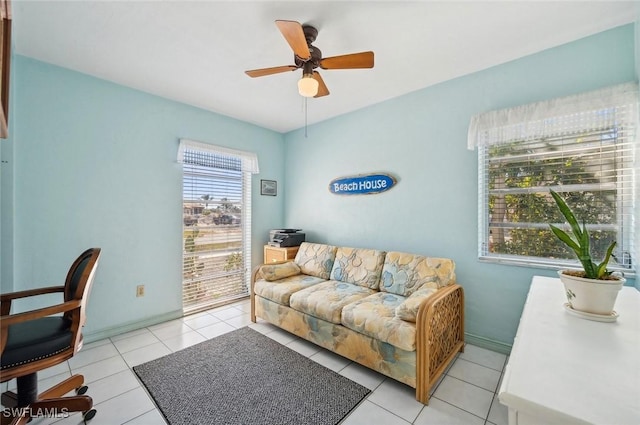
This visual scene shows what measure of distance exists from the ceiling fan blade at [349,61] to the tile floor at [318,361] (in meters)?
2.37

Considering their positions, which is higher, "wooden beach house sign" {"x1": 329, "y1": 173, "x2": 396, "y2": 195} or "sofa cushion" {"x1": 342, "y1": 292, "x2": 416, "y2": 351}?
"wooden beach house sign" {"x1": 329, "y1": 173, "x2": 396, "y2": 195}

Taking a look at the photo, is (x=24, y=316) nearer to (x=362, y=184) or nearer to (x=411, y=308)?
(x=411, y=308)

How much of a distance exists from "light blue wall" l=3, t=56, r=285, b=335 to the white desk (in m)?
3.32

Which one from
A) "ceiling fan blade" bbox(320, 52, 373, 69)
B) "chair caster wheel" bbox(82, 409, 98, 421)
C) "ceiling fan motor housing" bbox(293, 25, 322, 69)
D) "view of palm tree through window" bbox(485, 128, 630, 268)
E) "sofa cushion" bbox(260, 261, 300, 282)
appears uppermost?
"ceiling fan motor housing" bbox(293, 25, 322, 69)

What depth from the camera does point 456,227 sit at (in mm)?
2650

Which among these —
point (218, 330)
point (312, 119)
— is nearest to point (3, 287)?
point (218, 330)

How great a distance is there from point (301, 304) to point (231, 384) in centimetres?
83

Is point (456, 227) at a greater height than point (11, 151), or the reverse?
point (11, 151)

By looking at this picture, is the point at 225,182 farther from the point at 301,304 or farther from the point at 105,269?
the point at 301,304

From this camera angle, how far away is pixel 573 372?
732 millimetres

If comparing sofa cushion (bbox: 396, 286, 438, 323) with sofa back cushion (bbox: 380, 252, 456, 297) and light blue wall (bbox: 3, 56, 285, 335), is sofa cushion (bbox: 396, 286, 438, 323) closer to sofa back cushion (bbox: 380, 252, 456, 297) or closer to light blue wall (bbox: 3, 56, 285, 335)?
sofa back cushion (bbox: 380, 252, 456, 297)

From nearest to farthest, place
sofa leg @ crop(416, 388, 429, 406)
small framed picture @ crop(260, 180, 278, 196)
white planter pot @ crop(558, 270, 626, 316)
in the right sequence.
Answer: white planter pot @ crop(558, 270, 626, 316) < sofa leg @ crop(416, 388, 429, 406) < small framed picture @ crop(260, 180, 278, 196)

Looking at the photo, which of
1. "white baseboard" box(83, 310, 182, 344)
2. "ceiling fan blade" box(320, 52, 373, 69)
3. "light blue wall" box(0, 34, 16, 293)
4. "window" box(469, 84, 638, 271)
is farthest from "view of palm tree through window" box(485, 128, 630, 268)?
"light blue wall" box(0, 34, 16, 293)

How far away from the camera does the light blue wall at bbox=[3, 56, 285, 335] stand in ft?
7.53
